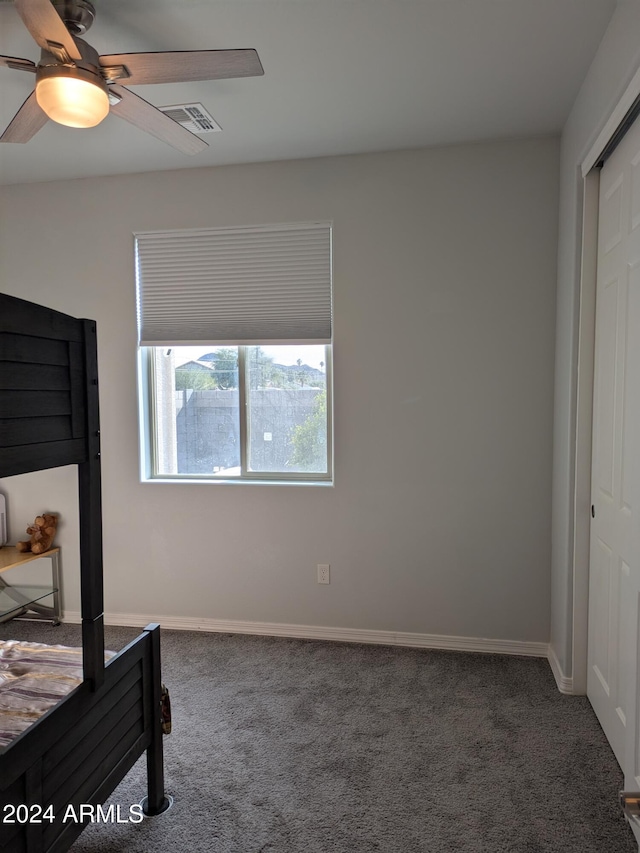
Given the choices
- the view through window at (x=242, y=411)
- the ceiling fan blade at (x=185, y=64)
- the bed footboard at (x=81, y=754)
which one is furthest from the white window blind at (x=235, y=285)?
the bed footboard at (x=81, y=754)

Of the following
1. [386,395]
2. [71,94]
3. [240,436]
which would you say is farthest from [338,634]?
[71,94]

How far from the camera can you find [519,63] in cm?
218

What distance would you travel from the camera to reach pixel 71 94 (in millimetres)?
1592

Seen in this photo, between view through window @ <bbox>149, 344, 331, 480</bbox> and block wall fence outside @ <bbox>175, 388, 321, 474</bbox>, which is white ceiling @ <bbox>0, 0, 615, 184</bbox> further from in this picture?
block wall fence outside @ <bbox>175, 388, 321, 474</bbox>

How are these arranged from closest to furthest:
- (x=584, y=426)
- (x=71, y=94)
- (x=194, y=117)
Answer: (x=71, y=94)
(x=584, y=426)
(x=194, y=117)

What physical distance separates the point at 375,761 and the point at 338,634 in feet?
3.53

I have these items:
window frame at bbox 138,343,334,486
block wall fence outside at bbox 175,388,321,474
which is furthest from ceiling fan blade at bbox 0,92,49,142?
block wall fence outside at bbox 175,388,321,474

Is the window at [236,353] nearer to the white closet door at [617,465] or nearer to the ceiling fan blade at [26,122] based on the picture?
the ceiling fan blade at [26,122]

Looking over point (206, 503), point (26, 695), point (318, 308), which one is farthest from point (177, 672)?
point (318, 308)

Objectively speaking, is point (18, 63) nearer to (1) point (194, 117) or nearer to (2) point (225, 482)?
(1) point (194, 117)

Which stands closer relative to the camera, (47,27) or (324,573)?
(47,27)

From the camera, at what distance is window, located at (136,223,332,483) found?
10.3ft

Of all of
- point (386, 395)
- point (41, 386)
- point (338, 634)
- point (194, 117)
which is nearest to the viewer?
point (41, 386)

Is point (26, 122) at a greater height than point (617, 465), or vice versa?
point (26, 122)
